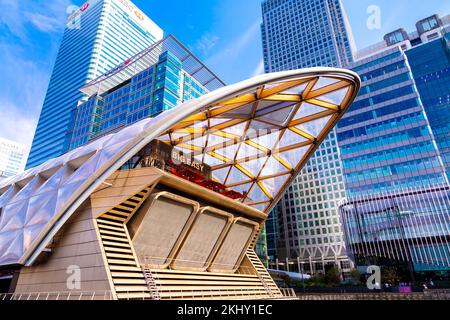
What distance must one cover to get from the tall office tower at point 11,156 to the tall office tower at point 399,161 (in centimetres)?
18203

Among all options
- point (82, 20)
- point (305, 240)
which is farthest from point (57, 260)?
point (82, 20)

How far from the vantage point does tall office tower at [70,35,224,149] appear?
62344 mm

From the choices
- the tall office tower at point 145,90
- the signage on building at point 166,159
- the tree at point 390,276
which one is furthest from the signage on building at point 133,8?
the tree at point 390,276

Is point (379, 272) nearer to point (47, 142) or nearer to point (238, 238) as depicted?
point (238, 238)

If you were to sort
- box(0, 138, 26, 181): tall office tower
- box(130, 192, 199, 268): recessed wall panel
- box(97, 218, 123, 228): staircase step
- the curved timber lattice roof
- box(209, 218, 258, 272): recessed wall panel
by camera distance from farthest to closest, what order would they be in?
Result: box(0, 138, 26, 181): tall office tower < box(209, 218, 258, 272): recessed wall panel < box(130, 192, 199, 268): recessed wall panel < box(97, 218, 123, 228): staircase step < the curved timber lattice roof

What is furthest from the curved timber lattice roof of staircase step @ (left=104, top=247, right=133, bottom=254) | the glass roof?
staircase step @ (left=104, top=247, right=133, bottom=254)

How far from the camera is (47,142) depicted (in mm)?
121625

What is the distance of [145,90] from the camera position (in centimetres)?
6462

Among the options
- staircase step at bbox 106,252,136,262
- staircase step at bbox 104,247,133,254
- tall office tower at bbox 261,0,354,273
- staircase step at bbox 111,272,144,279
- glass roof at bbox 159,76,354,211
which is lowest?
staircase step at bbox 111,272,144,279

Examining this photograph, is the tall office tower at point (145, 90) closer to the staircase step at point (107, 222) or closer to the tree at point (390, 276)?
the staircase step at point (107, 222)

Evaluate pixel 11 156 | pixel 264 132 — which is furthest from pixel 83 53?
pixel 264 132

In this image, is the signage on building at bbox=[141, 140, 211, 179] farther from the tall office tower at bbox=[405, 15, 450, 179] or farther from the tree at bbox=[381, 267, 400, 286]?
the tall office tower at bbox=[405, 15, 450, 179]

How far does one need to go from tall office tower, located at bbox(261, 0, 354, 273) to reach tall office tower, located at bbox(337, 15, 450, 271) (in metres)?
33.7

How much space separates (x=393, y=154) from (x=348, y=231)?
74.2ft
